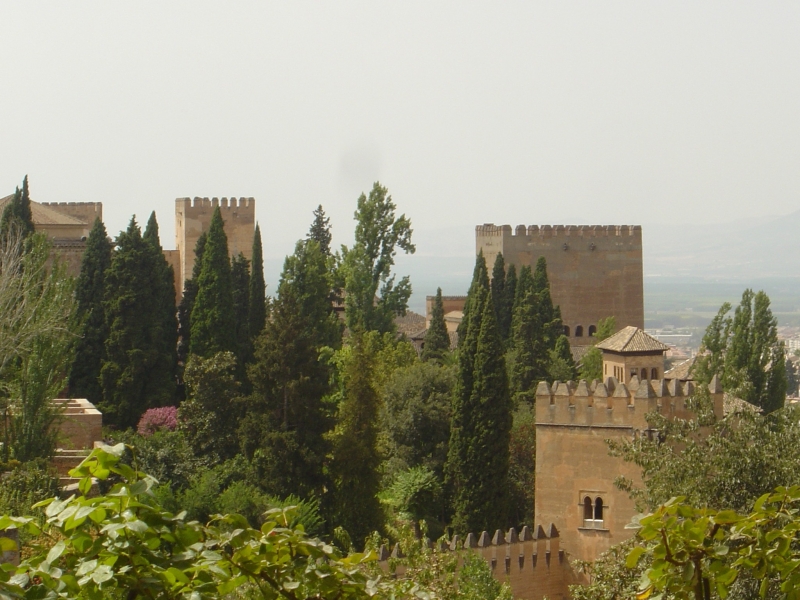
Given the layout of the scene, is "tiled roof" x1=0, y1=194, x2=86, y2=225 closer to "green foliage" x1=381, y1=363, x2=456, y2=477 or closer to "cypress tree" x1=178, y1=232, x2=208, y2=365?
"cypress tree" x1=178, y1=232, x2=208, y2=365

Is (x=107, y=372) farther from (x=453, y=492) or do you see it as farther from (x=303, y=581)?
(x=303, y=581)

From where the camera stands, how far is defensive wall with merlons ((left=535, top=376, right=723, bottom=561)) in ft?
77.6

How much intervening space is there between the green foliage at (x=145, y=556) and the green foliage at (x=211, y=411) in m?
20.7

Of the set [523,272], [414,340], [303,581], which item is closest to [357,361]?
[523,272]

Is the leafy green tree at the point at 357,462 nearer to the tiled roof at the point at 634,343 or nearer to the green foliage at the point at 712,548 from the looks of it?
the tiled roof at the point at 634,343

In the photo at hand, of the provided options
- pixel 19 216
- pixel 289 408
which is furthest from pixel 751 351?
pixel 19 216

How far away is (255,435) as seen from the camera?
25.4 m

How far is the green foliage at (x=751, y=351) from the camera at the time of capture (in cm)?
3593

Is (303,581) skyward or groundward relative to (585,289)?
groundward

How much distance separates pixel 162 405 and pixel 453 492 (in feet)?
24.6

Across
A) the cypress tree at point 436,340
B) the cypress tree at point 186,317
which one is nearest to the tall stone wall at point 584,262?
the cypress tree at point 436,340

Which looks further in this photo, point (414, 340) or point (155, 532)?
point (414, 340)

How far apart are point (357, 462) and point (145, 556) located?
20.2m

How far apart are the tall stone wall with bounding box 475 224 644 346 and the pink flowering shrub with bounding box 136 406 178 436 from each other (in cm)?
2616
